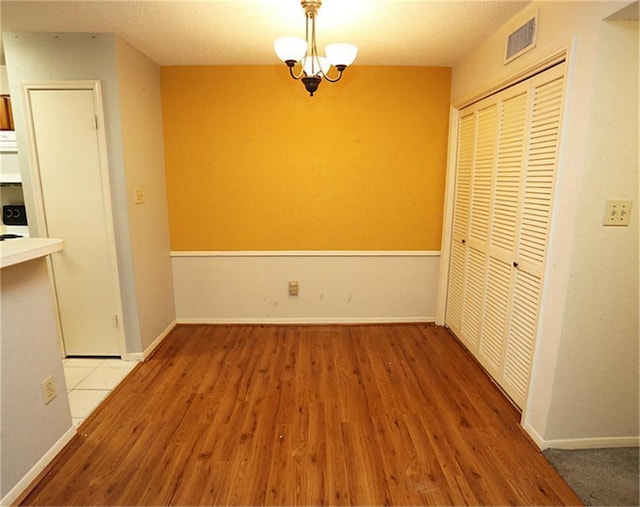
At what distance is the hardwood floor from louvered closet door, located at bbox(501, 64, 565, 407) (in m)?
0.38

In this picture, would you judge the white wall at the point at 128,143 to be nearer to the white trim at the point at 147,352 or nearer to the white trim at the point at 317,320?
the white trim at the point at 147,352

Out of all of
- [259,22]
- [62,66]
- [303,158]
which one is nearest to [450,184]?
[303,158]

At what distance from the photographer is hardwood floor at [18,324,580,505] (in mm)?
1558

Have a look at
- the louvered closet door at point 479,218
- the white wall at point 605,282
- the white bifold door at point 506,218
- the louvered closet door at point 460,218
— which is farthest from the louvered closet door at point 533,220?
the louvered closet door at point 460,218

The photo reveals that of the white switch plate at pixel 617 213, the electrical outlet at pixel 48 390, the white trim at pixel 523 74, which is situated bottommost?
the electrical outlet at pixel 48 390

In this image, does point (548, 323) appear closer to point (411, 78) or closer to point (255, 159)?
point (411, 78)

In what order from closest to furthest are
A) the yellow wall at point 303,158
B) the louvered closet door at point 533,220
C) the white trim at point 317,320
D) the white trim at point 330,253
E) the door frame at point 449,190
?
the louvered closet door at point 533,220 → the door frame at point 449,190 → the yellow wall at point 303,158 → the white trim at point 330,253 → the white trim at point 317,320

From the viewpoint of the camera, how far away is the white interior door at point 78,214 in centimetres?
236

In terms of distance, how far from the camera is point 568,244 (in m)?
1.61

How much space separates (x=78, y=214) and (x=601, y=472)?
139 inches

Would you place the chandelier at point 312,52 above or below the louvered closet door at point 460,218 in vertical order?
above

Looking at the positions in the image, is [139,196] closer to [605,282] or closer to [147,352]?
[147,352]

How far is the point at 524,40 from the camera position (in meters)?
1.93

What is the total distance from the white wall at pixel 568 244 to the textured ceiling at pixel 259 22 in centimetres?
39
